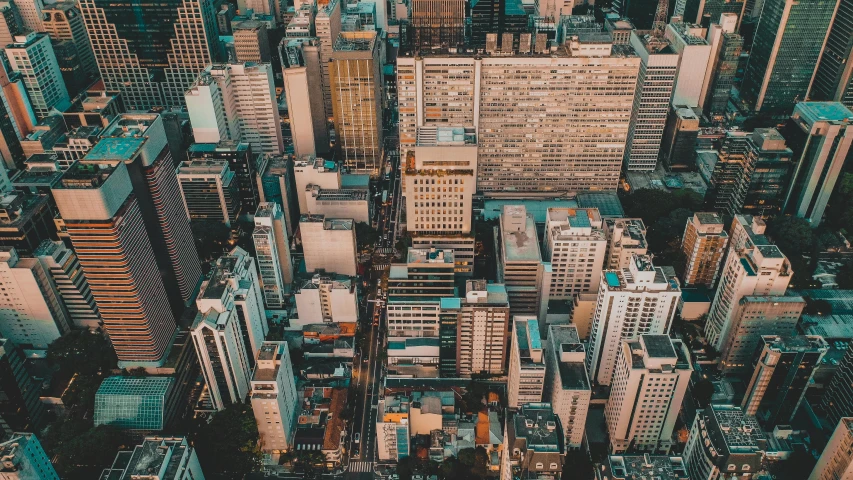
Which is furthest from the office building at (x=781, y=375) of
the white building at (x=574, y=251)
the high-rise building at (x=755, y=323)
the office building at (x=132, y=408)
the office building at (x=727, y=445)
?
the office building at (x=132, y=408)

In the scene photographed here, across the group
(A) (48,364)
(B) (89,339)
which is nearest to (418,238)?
(B) (89,339)

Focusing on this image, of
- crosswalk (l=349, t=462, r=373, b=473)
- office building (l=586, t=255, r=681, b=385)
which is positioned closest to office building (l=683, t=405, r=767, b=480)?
office building (l=586, t=255, r=681, b=385)

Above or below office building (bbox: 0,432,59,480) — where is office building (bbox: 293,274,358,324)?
below

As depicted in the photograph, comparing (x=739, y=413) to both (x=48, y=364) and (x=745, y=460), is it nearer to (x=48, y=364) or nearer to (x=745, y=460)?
(x=745, y=460)

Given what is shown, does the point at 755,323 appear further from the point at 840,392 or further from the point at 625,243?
the point at 625,243

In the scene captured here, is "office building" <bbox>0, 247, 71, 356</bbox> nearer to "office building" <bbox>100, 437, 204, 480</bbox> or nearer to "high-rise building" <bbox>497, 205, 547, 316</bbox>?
"office building" <bbox>100, 437, 204, 480</bbox>

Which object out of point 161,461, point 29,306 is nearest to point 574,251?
point 161,461

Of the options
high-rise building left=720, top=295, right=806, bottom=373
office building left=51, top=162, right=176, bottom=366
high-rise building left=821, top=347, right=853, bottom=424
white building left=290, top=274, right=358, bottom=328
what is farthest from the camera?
white building left=290, top=274, right=358, bottom=328

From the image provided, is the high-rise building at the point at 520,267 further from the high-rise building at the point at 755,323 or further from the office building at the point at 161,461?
the office building at the point at 161,461
